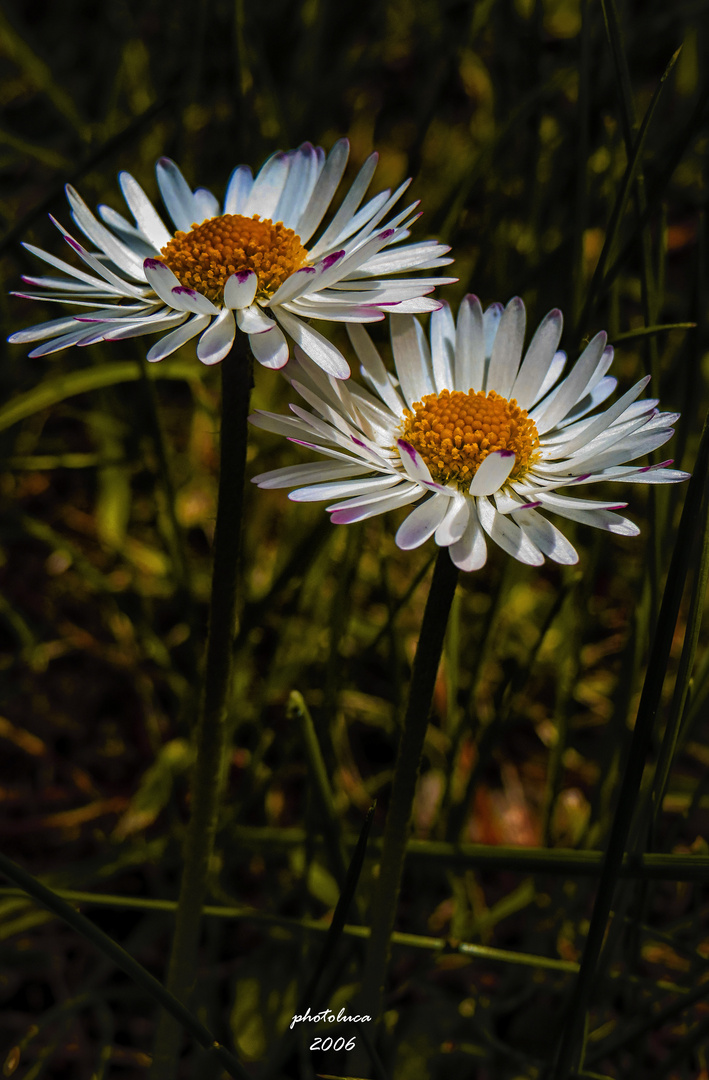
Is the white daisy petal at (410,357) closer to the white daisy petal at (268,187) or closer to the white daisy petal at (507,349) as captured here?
the white daisy petal at (507,349)

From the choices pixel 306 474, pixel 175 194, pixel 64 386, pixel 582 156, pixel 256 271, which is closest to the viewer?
pixel 306 474

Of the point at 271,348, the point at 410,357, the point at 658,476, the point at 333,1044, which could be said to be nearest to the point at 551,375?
the point at 410,357

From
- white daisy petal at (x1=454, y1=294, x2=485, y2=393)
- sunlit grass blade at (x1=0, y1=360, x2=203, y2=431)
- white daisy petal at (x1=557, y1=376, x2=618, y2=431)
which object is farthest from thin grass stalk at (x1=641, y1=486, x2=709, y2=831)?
sunlit grass blade at (x1=0, y1=360, x2=203, y2=431)

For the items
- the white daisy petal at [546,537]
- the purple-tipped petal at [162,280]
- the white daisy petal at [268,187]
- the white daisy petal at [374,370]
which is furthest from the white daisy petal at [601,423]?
the white daisy petal at [268,187]

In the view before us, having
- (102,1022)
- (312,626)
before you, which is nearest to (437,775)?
(312,626)

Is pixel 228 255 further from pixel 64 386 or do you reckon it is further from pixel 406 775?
pixel 64 386

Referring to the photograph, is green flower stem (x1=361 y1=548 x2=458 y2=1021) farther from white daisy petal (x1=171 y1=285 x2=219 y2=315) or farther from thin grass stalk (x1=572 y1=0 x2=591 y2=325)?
thin grass stalk (x1=572 y1=0 x2=591 y2=325)
